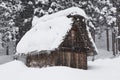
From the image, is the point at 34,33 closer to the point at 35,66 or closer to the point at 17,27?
the point at 35,66

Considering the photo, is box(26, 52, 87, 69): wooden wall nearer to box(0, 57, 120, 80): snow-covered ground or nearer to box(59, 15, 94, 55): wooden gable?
box(59, 15, 94, 55): wooden gable

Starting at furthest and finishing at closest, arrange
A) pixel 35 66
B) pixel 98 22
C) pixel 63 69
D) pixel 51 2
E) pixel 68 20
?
1. pixel 98 22
2. pixel 51 2
3. pixel 35 66
4. pixel 68 20
5. pixel 63 69

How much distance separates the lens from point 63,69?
17203 mm

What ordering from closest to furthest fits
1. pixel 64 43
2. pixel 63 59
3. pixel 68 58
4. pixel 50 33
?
pixel 64 43 → pixel 63 59 → pixel 68 58 → pixel 50 33

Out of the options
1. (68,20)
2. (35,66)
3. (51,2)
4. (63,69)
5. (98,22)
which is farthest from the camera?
(98,22)

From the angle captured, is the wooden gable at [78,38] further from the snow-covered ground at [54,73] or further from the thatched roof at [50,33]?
the snow-covered ground at [54,73]

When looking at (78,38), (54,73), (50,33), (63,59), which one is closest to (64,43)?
(63,59)

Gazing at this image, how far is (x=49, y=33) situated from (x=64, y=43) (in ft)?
5.24

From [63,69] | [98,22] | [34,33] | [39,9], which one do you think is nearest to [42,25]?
[34,33]

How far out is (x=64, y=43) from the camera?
59.0ft

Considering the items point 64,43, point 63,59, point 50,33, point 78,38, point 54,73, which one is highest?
point 50,33

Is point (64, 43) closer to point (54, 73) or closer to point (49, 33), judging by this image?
point (49, 33)

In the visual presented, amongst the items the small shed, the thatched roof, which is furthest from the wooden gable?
the thatched roof

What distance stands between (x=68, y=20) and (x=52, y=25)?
56.8 inches
